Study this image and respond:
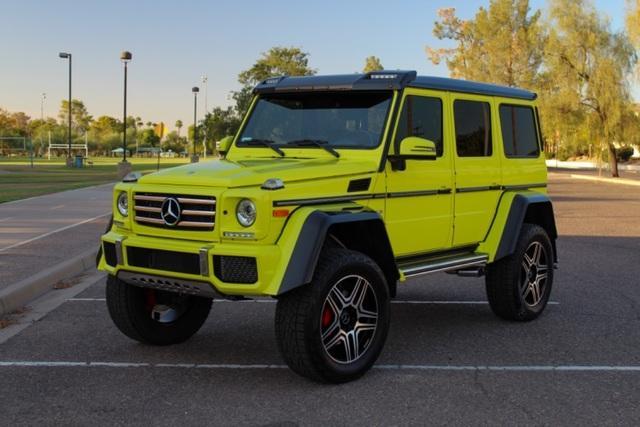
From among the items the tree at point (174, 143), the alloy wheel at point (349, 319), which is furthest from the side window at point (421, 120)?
the tree at point (174, 143)

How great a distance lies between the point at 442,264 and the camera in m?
6.24

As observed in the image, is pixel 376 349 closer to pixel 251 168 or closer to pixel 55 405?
pixel 251 168

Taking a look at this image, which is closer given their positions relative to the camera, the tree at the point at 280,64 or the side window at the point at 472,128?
the side window at the point at 472,128

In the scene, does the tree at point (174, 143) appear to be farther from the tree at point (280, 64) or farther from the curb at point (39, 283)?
the curb at point (39, 283)

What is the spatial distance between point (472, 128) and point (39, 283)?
5245 millimetres

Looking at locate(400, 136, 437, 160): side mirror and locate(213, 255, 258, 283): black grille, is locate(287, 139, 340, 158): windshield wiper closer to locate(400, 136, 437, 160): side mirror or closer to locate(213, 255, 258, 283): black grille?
locate(400, 136, 437, 160): side mirror

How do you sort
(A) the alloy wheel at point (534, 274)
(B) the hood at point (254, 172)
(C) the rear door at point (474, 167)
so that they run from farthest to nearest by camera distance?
(A) the alloy wheel at point (534, 274)
(C) the rear door at point (474, 167)
(B) the hood at point (254, 172)

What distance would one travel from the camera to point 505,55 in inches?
2483

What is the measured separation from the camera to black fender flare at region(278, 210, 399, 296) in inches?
189

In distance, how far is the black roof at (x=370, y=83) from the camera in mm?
5926

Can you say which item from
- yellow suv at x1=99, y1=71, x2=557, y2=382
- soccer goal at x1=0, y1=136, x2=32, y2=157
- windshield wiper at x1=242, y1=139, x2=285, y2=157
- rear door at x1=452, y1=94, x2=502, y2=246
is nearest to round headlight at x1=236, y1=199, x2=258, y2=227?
yellow suv at x1=99, y1=71, x2=557, y2=382

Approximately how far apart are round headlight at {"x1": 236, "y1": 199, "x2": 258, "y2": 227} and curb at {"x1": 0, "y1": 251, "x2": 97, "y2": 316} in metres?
3.71

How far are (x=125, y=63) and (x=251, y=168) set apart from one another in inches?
1425

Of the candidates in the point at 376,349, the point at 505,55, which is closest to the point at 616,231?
the point at 376,349
